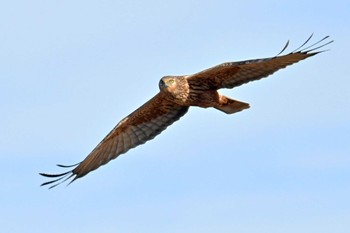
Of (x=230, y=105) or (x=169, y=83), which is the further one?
(x=230, y=105)

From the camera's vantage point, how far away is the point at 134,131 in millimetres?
21344

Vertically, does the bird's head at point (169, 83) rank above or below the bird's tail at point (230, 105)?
above

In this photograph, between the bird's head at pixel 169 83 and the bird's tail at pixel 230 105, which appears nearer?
the bird's head at pixel 169 83

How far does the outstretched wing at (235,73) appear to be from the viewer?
61.6 ft

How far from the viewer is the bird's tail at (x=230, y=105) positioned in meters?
19.9

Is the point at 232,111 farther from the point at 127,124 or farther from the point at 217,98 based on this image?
the point at 127,124

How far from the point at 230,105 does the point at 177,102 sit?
1.00 metres

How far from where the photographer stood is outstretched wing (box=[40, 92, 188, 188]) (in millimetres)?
21014

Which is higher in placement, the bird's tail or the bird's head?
the bird's head

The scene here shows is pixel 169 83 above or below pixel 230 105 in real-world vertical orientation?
above

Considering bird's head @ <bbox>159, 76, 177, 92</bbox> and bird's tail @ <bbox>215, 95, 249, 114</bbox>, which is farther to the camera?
bird's tail @ <bbox>215, 95, 249, 114</bbox>

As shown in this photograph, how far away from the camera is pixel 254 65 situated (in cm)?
1920

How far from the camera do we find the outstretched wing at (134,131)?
2101 cm

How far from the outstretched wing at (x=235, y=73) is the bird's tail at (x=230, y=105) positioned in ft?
0.89
